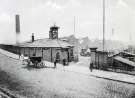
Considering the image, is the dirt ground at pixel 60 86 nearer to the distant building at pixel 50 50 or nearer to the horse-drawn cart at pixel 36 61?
the horse-drawn cart at pixel 36 61

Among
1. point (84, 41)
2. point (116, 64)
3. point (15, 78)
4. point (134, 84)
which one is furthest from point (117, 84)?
point (84, 41)

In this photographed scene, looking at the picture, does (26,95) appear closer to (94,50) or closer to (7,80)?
(7,80)

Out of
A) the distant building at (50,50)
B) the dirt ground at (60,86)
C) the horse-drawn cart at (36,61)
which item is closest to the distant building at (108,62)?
the dirt ground at (60,86)

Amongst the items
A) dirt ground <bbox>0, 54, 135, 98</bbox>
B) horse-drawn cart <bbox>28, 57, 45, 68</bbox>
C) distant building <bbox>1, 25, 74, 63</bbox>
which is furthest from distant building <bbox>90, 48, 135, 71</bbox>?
distant building <bbox>1, 25, 74, 63</bbox>

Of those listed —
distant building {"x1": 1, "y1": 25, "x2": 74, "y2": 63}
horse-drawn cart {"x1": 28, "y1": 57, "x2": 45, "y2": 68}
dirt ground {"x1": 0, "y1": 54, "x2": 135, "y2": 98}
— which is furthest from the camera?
distant building {"x1": 1, "y1": 25, "x2": 74, "y2": 63}

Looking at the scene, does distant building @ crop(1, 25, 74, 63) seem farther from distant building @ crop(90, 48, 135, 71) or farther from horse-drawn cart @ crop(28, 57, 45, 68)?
distant building @ crop(90, 48, 135, 71)

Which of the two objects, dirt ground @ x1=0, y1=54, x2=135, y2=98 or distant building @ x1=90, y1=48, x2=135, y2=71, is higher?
distant building @ x1=90, y1=48, x2=135, y2=71

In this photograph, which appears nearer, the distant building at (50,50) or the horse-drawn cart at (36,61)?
the horse-drawn cart at (36,61)

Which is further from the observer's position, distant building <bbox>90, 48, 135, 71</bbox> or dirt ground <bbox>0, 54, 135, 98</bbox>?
distant building <bbox>90, 48, 135, 71</bbox>

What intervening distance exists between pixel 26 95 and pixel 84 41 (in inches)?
2488

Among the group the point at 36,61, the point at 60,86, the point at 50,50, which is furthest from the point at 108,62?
the point at 50,50

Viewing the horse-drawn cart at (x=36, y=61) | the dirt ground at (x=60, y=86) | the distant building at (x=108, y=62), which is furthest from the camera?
the horse-drawn cart at (x=36, y=61)

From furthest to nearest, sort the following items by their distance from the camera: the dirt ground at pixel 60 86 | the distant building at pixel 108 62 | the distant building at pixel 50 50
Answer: the distant building at pixel 50 50, the distant building at pixel 108 62, the dirt ground at pixel 60 86

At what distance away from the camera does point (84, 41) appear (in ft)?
239
